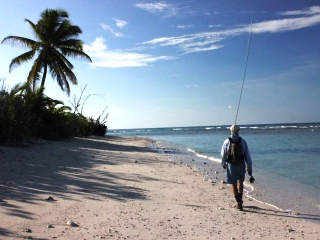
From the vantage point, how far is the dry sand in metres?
4.23

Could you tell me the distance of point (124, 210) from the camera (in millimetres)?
5254

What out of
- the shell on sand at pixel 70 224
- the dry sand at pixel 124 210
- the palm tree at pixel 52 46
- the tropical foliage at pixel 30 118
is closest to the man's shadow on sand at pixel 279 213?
the dry sand at pixel 124 210

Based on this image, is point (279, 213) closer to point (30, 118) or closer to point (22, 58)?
point (30, 118)

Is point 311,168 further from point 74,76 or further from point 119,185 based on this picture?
point 74,76

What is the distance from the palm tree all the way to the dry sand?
15.2 metres

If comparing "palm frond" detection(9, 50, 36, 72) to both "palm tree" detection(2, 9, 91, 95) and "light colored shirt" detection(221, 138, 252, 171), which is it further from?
"light colored shirt" detection(221, 138, 252, 171)

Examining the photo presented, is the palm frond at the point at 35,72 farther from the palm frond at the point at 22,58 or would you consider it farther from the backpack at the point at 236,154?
the backpack at the point at 236,154

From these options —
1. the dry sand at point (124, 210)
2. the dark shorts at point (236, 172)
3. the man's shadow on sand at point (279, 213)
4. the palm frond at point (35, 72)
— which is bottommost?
the man's shadow on sand at point (279, 213)

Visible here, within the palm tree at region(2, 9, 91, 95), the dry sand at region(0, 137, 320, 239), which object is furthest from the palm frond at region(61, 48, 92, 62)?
the dry sand at region(0, 137, 320, 239)

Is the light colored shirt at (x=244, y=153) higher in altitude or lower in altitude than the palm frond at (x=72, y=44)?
lower

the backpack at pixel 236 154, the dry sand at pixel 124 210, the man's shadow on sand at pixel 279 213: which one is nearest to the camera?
the dry sand at pixel 124 210

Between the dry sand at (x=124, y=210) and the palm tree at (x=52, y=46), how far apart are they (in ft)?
50.0

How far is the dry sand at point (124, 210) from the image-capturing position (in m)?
4.23

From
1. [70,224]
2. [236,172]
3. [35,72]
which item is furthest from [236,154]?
[35,72]
